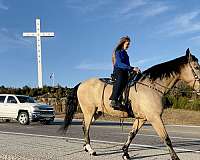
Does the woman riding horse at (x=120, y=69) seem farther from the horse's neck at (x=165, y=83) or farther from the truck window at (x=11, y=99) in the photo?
the truck window at (x=11, y=99)

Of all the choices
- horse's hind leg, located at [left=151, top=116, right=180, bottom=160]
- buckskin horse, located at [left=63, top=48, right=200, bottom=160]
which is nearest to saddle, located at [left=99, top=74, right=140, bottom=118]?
buckskin horse, located at [left=63, top=48, right=200, bottom=160]

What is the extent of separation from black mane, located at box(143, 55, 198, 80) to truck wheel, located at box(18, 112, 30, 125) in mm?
16337

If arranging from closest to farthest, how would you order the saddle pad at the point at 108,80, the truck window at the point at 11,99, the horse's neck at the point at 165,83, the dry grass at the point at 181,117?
the horse's neck at the point at 165,83
the saddle pad at the point at 108,80
the truck window at the point at 11,99
the dry grass at the point at 181,117

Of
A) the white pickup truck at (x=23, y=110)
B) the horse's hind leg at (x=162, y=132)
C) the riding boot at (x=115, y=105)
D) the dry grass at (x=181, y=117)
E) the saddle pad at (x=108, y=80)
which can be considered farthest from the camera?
the dry grass at (x=181, y=117)

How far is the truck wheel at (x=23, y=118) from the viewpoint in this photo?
25.7 metres

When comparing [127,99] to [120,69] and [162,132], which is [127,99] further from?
[162,132]

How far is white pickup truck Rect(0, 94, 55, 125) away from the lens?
25.7 m

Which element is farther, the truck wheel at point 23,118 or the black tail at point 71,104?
the truck wheel at point 23,118

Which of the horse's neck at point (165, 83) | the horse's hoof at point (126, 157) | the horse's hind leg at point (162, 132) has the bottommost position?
the horse's hoof at point (126, 157)

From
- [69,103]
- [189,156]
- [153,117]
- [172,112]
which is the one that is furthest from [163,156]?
[172,112]

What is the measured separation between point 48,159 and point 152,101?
2.70m

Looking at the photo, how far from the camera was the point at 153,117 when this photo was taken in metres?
9.63

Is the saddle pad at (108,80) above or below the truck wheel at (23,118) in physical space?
above

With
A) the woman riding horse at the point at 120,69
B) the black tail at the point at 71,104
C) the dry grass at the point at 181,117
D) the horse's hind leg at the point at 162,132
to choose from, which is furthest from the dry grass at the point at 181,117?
the horse's hind leg at the point at 162,132
